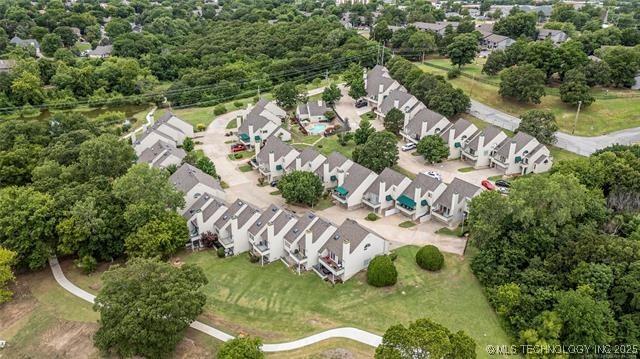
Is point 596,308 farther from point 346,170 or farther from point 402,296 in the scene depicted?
point 346,170

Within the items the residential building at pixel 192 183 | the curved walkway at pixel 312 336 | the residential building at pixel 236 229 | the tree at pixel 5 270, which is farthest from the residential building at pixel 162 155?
the curved walkway at pixel 312 336

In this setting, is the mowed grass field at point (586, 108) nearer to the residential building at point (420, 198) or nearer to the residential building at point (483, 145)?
the residential building at point (483, 145)

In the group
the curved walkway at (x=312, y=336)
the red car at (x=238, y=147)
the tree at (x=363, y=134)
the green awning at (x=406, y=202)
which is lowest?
the red car at (x=238, y=147)

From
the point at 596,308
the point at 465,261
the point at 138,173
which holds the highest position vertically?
the point at 138,173

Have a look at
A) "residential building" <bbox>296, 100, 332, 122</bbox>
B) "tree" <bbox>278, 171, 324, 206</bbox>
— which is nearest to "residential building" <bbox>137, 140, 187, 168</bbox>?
"tree" <bbox>278, 171, 324, 206</bbox>

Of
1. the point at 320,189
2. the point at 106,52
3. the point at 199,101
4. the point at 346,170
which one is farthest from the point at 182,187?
the point at 106,52

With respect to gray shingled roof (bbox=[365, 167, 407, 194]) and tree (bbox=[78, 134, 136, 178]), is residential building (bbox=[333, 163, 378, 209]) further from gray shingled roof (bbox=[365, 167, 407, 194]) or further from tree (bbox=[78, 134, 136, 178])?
tree (bbox=[78, 134, 136, 178])
